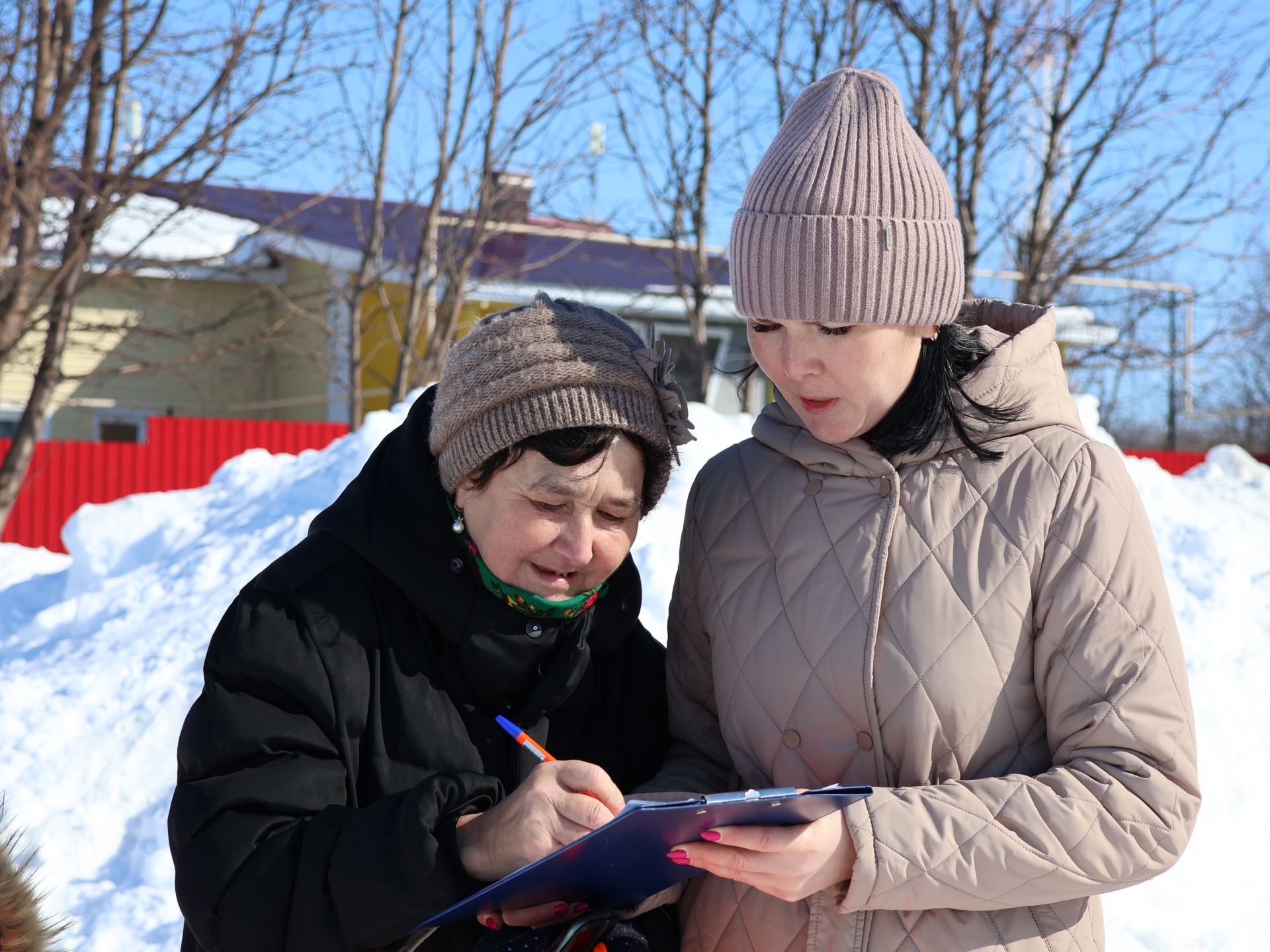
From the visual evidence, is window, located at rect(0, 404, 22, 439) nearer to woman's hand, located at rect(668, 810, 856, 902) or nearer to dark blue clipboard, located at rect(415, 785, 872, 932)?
dark blue clipboard, located at rect(415, 785, 872, 932)

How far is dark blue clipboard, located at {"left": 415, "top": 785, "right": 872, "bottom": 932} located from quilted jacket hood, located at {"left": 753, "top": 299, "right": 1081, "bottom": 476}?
0.57 m

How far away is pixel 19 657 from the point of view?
606 centimetres

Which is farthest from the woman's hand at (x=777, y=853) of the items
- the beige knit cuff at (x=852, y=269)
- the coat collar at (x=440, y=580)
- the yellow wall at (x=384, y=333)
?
the yellow wall at (x=384, y=333)

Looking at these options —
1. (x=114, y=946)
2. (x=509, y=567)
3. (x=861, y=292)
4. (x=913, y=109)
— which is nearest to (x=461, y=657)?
(x=509, y=567)

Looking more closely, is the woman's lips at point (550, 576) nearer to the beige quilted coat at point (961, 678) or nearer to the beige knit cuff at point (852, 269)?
the beige quilted coat at point (961, 678)

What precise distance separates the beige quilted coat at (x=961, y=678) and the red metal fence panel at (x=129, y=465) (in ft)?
35.4

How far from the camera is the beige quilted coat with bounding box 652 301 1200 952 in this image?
1778 mm

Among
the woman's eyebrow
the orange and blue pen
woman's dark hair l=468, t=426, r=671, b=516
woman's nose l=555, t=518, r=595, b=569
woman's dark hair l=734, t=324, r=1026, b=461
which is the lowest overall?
the orange and blue pen

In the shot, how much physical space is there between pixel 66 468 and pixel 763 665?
11.7 meters

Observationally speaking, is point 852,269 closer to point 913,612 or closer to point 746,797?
point 913,612

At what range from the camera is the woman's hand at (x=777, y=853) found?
1745mm

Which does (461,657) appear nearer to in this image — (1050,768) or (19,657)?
(1050,768)

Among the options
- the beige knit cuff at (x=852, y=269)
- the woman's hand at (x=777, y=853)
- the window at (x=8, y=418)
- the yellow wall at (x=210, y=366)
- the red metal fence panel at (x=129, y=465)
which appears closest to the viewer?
the woman's hand at (x=777, y=853)

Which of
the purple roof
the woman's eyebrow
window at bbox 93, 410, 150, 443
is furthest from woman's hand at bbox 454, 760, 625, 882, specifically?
window at bbox 93, 410, 150, 443
